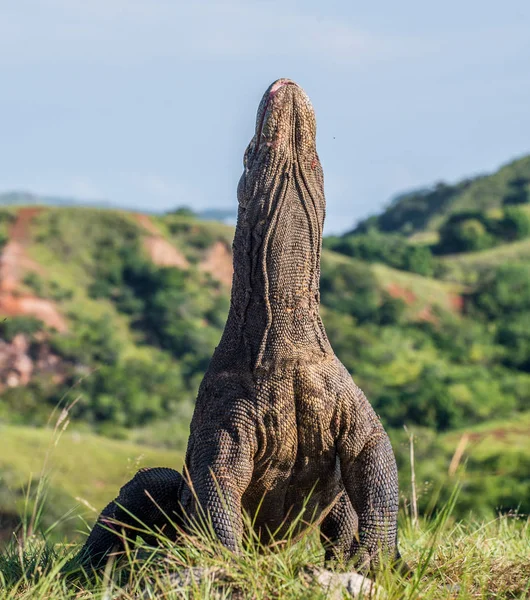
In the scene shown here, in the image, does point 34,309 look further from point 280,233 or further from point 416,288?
point 280,233

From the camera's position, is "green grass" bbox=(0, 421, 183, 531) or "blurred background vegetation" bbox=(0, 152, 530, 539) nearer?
"green grass" bbox=(0, 421, 183, 531)

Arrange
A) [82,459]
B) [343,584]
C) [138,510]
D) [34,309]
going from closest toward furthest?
Result: 1. [343,584]
2. [138,510]
3. [82,459]
4. [34,309]

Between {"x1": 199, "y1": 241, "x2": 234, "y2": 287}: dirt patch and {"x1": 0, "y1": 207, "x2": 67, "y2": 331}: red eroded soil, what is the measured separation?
12.7 meters

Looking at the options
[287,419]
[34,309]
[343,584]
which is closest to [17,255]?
[34,309]

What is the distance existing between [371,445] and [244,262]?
3.64 ft

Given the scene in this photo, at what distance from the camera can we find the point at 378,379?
220 feet

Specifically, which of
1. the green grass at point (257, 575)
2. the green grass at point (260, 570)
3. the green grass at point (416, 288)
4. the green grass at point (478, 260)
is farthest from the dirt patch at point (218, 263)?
the green grass at point (257, 575)

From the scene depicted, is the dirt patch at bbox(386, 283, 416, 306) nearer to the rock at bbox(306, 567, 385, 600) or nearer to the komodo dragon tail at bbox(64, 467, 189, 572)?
the komodo dragon tail at bbox(64, 467, 189, 572)

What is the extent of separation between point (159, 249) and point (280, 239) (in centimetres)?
7731

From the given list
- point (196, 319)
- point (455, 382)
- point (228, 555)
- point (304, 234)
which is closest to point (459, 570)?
point (228, 555)

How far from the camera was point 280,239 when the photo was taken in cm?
559

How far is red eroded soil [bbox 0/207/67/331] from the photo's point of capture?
67.8m

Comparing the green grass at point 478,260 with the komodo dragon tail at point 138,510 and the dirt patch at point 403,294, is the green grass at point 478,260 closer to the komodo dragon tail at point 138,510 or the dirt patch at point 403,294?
the dirt patch at point 403,294

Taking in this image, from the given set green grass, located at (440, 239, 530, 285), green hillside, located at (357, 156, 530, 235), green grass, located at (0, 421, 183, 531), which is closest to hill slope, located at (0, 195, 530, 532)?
green grass, located at (440, 239, 530, 285)
